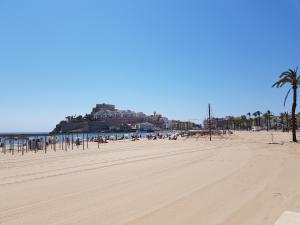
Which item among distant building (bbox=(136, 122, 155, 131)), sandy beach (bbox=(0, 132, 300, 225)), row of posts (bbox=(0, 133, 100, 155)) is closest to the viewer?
sandy beach (bbox=(0, 132, 300, 225))

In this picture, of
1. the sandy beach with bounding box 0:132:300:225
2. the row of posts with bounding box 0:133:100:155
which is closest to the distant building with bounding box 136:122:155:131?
the row of posts with bounding box 0:133:100:155

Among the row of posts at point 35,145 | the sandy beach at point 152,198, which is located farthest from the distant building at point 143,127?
the sandy beach at point 152,198

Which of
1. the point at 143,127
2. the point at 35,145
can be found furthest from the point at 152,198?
the point at 143,127

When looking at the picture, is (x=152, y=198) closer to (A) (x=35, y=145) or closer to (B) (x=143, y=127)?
(A) (x=35, y=145)

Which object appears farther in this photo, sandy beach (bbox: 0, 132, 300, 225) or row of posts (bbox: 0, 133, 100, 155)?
row of posts (bbox: 0, 133, 100, 155)

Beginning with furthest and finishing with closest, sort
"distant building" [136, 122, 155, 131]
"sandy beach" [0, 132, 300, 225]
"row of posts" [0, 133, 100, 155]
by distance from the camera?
"distant building" [136, 122, 155, 131], "row of posts" [0, 133, 100, 155], "sandy beach" [0, 132, 300, 225]

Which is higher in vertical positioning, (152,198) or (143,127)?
(143,127)

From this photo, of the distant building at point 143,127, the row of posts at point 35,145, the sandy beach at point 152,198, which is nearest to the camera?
the sandy beach at point 152,198

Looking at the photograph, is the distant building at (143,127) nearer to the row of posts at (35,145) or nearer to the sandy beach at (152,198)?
the row of posts at (35,145)

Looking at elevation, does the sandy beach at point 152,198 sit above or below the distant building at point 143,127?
below

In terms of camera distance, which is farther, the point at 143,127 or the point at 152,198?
the point at 143,127

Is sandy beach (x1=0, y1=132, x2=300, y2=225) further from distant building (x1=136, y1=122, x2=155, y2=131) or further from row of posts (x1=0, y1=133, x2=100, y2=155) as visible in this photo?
distant building (x1=136, y1=122, x2=155, y2=131)

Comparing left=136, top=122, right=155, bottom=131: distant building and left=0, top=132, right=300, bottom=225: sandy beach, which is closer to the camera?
left=0, top=132, right=300, bottom=225: sandy beach

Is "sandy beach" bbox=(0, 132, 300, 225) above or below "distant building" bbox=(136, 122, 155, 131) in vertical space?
below
